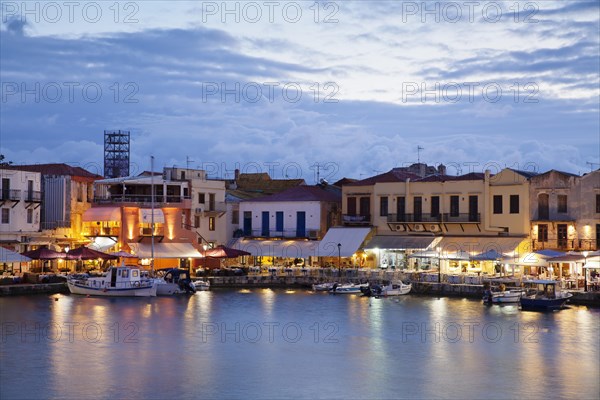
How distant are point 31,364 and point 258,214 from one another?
111 feet

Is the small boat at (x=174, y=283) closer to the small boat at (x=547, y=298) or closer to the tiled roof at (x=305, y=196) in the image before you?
the tiled roof at (x=305, y=196)

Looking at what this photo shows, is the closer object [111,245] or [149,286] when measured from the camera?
[149,286]

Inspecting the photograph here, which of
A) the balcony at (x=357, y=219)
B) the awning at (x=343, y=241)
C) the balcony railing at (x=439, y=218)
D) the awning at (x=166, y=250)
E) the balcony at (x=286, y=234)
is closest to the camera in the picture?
the balcony railing at (x=439, y=218)

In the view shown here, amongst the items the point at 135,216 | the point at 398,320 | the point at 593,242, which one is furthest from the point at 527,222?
the point at 135,216

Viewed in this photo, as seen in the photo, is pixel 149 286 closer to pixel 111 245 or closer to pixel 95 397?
pixel 111 245

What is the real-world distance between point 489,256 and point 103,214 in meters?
25.0

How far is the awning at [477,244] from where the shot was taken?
53.3m

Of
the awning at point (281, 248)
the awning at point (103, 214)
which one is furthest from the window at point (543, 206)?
the awning at point (103, 214)

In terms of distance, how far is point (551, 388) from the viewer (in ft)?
93.6

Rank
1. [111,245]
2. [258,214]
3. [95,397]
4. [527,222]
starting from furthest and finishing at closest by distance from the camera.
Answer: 1. [258,214]
2. [111,245]
3. [527,222]
4. [95,397]

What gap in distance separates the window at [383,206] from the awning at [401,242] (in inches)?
65.9

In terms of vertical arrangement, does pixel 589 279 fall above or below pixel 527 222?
below

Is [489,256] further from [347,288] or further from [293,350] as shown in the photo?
[293,350]

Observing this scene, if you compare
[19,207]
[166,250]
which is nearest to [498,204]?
[166,250]
